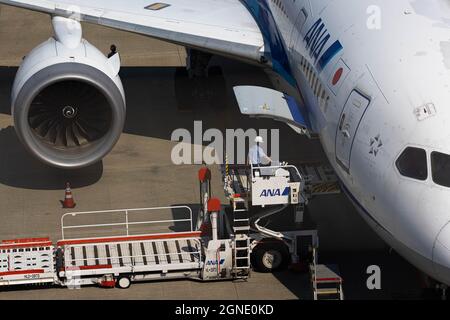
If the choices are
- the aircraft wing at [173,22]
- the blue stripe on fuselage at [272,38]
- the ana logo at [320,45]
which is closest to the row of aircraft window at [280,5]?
the blue stripe on fuselage at [272,38]

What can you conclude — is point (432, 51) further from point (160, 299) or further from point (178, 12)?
point (178, 12)

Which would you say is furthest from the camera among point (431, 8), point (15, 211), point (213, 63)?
point (213, 63)

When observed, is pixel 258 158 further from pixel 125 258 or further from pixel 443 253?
pixel 443 253

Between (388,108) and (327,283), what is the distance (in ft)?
8.89

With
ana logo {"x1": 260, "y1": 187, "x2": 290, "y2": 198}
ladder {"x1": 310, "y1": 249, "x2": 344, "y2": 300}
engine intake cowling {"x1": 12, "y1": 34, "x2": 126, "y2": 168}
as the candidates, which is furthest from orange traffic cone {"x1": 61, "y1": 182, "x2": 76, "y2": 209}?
ladder {"x1": 310, "y1": 249, "x2": 344, "y2": 300}

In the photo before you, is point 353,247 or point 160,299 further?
point 353,247

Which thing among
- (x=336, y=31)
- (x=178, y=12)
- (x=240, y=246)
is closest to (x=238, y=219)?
(x=240, y=246)

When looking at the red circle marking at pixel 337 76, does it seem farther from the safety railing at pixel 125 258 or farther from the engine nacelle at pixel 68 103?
the engine nacelle at pixel 68 103

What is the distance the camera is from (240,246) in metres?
14.7

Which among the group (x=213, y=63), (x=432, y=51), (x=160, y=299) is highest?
(x=213, y=63)

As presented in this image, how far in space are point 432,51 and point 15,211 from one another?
7457mm

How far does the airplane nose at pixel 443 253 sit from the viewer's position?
11.3 meters

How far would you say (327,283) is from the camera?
45.5 feet

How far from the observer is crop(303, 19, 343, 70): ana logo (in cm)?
1433
